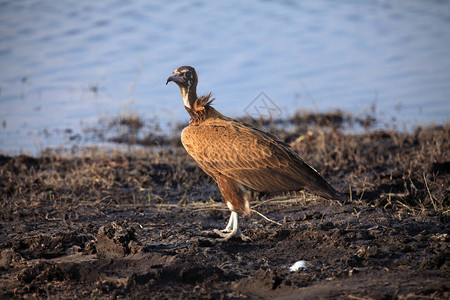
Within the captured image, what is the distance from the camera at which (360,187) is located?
7039 mm

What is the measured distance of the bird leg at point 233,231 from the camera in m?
5.54

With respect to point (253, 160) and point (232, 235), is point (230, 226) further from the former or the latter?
point (253, 160)

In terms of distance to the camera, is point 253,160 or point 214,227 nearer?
point 253,160

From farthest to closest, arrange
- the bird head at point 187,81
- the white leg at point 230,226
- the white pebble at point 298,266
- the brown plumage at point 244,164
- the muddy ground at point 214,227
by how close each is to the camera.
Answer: the bird head at point 187,81 → the white leg at point 230,226 → the brown plumage at point 244,164 → the white pebble at point 298,266 → the muddy ground at point 214,227

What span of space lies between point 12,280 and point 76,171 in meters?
3.59

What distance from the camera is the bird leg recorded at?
554cm

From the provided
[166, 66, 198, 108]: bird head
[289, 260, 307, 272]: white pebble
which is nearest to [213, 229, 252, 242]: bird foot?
[289, 260, 307, 272]: white pebble

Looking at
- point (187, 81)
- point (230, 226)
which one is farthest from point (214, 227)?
point (187, 81)

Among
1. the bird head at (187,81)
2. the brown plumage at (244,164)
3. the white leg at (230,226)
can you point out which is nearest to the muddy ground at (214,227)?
the white leg at (230,226)

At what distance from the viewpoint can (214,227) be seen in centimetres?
630

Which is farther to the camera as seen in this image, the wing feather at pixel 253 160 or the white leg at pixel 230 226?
the white leg at pixel 230 226

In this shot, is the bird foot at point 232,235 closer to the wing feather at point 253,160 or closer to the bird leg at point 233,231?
the bird leg at point 233,231

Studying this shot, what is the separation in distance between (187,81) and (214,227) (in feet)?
5.25

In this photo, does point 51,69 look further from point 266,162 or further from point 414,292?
point 414,292
